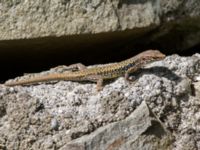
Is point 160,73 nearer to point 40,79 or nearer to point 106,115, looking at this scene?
point 106,115

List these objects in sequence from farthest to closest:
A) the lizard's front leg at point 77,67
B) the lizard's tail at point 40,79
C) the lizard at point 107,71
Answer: the lizard's front leg at point 77,67 < the lizard at point 107,71 < the lizard's tail at point 40,79

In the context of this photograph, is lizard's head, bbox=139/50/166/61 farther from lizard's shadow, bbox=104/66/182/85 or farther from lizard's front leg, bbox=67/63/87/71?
lizard's front leg, bbox=67/63/87/71

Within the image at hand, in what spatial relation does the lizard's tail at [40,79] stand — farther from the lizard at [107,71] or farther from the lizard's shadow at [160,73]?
the lizard's shadow at [160,73]

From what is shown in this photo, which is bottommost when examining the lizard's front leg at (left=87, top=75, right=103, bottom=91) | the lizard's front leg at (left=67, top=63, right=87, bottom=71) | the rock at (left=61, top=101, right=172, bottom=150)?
the rock at (left=61, top=101, right=172, bottom=150)

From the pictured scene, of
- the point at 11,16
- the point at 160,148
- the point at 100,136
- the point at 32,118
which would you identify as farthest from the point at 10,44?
the point at 160,148

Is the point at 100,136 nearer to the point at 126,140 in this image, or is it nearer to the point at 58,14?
the point at 126,140

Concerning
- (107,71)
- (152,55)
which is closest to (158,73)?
(152,55)

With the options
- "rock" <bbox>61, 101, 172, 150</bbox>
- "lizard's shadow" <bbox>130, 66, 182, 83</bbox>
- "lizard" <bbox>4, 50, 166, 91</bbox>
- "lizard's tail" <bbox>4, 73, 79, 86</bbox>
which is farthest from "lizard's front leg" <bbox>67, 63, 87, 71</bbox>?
"rock" <bbox>61, 101, 172, 150</bbox>

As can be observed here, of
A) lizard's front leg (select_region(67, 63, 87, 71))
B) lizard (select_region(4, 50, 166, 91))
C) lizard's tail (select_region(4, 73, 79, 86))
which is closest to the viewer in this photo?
lizard's tail (select_region(4, 73, 79, 86))

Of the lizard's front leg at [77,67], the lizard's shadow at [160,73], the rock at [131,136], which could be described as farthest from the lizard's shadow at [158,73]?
the rock at [131,136]
